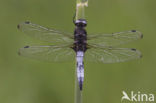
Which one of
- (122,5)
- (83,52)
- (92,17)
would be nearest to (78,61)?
(83,52)

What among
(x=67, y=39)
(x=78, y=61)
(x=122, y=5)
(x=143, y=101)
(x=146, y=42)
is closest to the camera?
(x=78, y=61)

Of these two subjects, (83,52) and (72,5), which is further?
(72,5)

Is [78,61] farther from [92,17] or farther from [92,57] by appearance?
[92,17]

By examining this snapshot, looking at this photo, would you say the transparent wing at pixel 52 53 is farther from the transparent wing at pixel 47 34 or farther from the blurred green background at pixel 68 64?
the blurred green background at pixel 68 64
